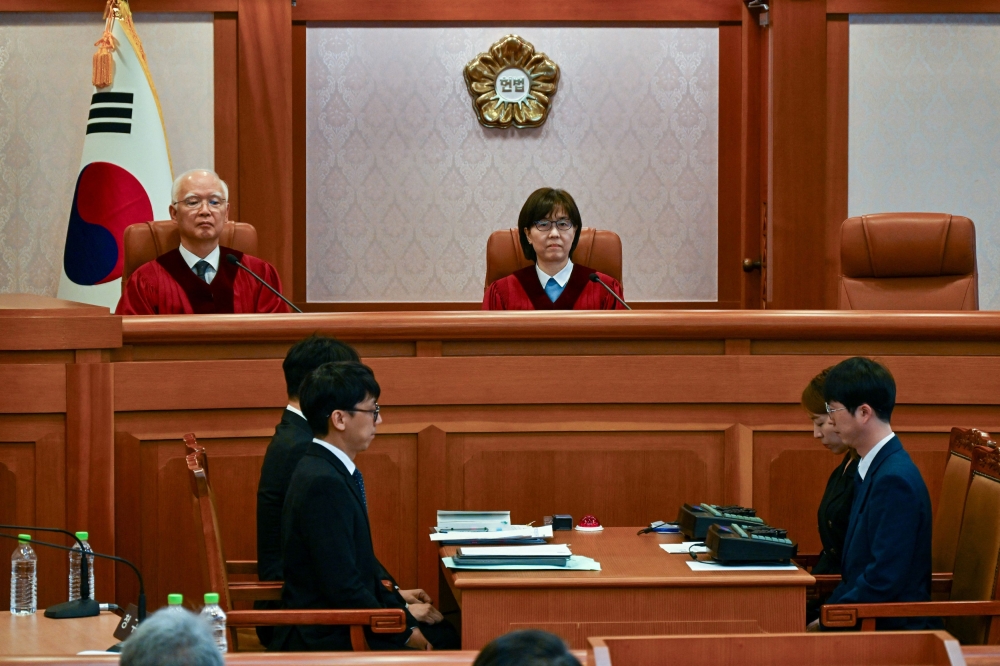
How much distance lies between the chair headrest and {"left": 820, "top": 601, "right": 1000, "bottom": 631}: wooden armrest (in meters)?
2.12

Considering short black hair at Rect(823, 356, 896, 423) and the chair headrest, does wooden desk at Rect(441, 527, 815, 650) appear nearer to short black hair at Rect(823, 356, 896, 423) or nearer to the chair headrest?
short black hair at Rect(823, 356, 896, 423)

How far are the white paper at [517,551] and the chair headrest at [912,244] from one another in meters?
2.25

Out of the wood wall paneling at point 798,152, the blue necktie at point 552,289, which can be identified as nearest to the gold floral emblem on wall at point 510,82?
the wood wall paneling at point 798,152

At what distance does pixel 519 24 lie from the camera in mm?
5977

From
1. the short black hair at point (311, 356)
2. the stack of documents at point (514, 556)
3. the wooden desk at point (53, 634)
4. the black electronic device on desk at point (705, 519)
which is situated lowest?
the wooden desk at point (53, 634)

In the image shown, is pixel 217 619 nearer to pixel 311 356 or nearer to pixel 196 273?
pixel 311 356

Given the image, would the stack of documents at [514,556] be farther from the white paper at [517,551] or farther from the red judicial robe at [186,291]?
the red judicial robe at [186,291]

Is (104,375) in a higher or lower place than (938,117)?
lower

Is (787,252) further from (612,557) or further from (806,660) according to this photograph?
(806,660)

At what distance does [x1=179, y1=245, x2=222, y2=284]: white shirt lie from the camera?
4.11 metres

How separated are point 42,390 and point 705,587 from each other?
65.5 inches

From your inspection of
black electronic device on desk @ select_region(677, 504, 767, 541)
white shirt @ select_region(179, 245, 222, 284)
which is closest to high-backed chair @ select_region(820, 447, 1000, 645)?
black electronic device on desk @ select_region(677, 504, 767, 541)

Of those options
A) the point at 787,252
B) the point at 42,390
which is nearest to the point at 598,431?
the point at 42,390

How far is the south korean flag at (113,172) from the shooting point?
5215 millimetres
